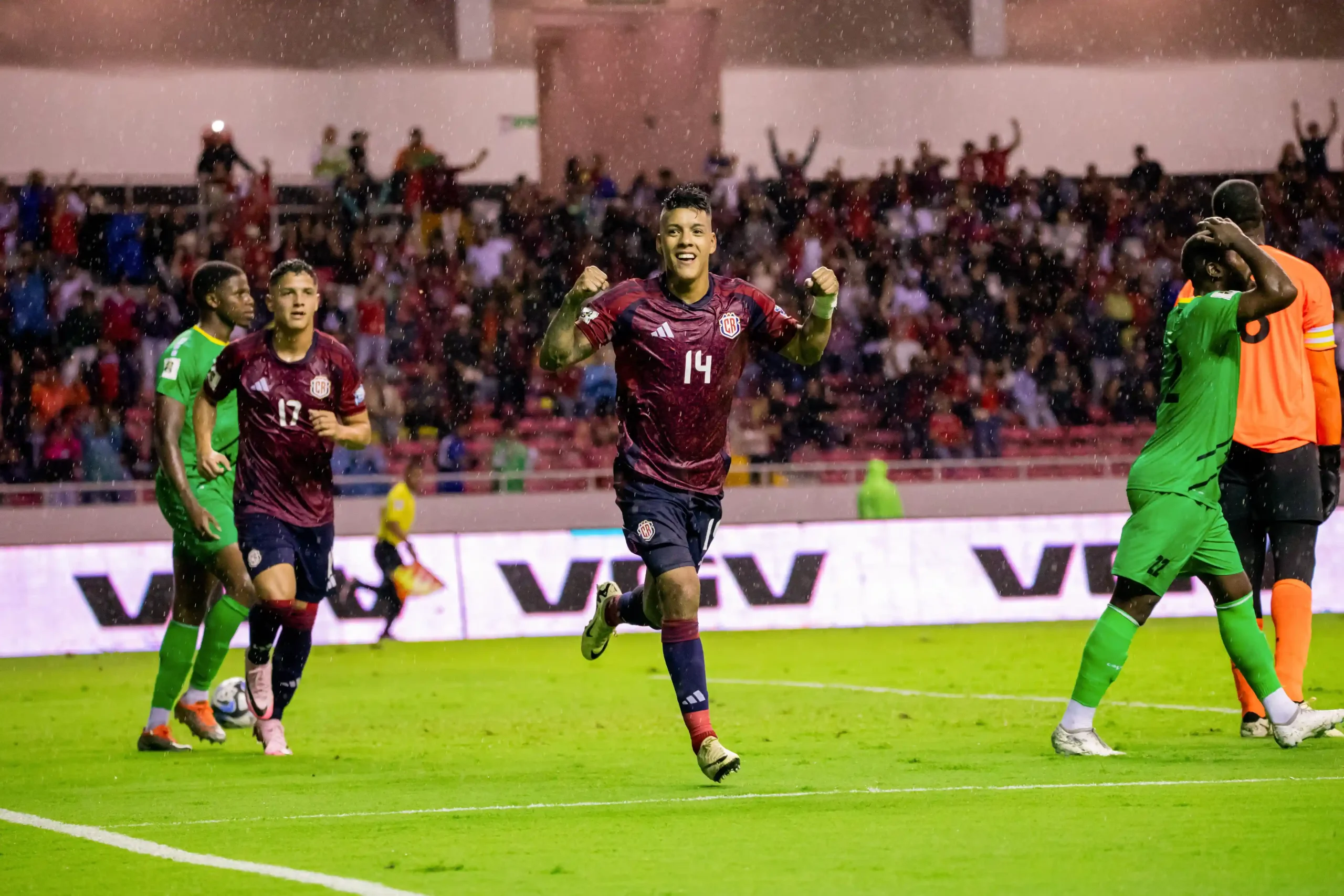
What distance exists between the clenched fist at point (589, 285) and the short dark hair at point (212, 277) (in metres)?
3.29

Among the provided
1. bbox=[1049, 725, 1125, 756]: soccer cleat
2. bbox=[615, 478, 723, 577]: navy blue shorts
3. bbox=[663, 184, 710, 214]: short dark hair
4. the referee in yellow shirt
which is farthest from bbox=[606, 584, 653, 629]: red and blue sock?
the referee in yellow shirt

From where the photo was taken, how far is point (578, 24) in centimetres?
2723

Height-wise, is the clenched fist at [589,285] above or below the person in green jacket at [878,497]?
above

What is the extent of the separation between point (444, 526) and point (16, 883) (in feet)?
52.5

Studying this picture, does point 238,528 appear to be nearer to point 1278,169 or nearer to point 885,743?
point 885,743

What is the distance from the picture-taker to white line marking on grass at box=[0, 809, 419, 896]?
5.65 metres

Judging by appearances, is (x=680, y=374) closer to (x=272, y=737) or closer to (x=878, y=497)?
(x=272, y=737)

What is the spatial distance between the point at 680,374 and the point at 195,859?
2828mm

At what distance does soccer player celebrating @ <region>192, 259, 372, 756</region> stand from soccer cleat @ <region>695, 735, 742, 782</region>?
2.73 m

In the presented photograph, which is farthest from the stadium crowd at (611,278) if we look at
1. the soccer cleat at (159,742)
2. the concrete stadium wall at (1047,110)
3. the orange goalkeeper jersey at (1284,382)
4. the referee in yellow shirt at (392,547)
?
the orange goalkeeper jersey at (1284,382)

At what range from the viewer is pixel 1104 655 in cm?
828

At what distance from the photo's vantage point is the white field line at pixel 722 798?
7355mm

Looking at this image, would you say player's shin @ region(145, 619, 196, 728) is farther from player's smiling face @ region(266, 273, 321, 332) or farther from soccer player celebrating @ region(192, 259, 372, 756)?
player's smiling face @ region(266, 273, 321, 332)

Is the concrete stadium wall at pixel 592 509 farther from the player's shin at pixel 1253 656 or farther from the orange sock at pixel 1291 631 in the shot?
the player's shin at pixel 1253 656
